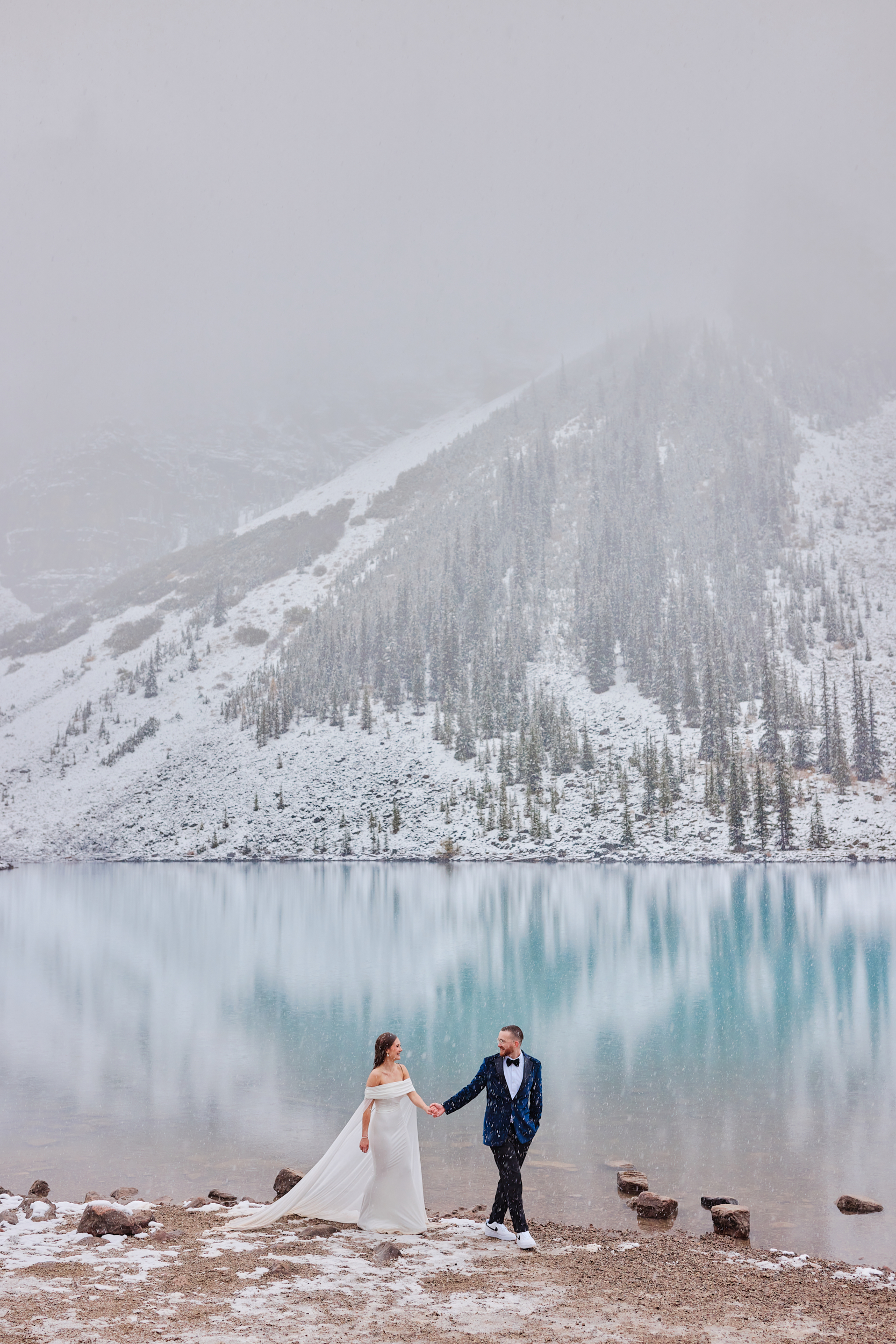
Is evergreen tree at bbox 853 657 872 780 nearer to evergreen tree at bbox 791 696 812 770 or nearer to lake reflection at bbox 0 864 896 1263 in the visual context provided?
evergreen tree at bbox 791 696 812 770

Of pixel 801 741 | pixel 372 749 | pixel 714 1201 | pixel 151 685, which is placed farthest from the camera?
pixel 151 685

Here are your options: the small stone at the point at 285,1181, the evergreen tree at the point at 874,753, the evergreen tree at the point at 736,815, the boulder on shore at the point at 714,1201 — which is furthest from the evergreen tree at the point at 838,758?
the small stone at the point at 285,1181

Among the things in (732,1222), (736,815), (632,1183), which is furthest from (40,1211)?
(736,815)

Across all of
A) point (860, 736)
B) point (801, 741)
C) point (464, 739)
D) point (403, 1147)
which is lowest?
point (403, 1147)

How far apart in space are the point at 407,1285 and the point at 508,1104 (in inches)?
88.4

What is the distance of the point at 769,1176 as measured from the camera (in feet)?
44.0

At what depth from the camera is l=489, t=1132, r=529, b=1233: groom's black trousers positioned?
10227 millimetres

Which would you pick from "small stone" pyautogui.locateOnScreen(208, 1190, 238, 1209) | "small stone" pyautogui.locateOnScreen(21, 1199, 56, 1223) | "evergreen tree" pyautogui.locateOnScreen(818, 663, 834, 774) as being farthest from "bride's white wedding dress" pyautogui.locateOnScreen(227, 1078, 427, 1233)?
"evergreen tree" pyautogui.locateOnScreen(818, 663, 834, 774)

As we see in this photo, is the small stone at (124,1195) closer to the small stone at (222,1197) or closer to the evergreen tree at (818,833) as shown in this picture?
the small stone at (222,1197)

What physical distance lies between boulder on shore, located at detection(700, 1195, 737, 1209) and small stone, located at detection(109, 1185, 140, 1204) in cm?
846

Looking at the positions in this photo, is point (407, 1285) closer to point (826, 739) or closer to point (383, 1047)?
point (383, 1047)

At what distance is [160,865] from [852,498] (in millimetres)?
140553

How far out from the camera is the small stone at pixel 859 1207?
12.1m

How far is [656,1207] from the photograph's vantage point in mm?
11867
